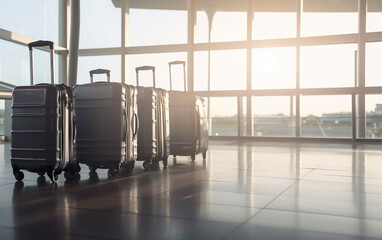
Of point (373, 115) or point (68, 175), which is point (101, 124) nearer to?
point (68, 175)

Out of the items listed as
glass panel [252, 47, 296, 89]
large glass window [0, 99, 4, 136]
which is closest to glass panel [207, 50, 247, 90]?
glass panel [252, 47, 296, 89]

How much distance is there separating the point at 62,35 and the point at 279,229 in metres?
18.1

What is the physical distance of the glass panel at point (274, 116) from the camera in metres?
14.6

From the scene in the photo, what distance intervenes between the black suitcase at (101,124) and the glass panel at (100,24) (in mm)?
12957

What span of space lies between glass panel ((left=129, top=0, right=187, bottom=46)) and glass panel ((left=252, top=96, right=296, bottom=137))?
14.4 ft

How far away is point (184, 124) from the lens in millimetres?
6883

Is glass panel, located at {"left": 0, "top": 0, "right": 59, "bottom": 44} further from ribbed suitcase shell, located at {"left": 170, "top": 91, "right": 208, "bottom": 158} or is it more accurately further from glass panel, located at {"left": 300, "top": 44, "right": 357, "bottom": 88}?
glass panel, located at {"left": 300, "top": 44, "right": 357, "bottom": 88}

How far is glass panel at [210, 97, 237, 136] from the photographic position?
15438mm

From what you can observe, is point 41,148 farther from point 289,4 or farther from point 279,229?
point 289,4

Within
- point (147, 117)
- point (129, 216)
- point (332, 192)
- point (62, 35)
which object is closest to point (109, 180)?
point (147, 117)

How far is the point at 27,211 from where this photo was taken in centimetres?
298

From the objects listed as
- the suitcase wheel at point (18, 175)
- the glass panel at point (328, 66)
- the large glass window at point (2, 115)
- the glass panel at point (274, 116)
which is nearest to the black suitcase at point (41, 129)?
the suitcase wheel at point (18, 175)

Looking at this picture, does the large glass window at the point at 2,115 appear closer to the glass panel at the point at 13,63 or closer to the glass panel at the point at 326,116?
the glass panel at the point at 13,63

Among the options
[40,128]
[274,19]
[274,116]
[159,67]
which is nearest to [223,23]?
[274,19]
